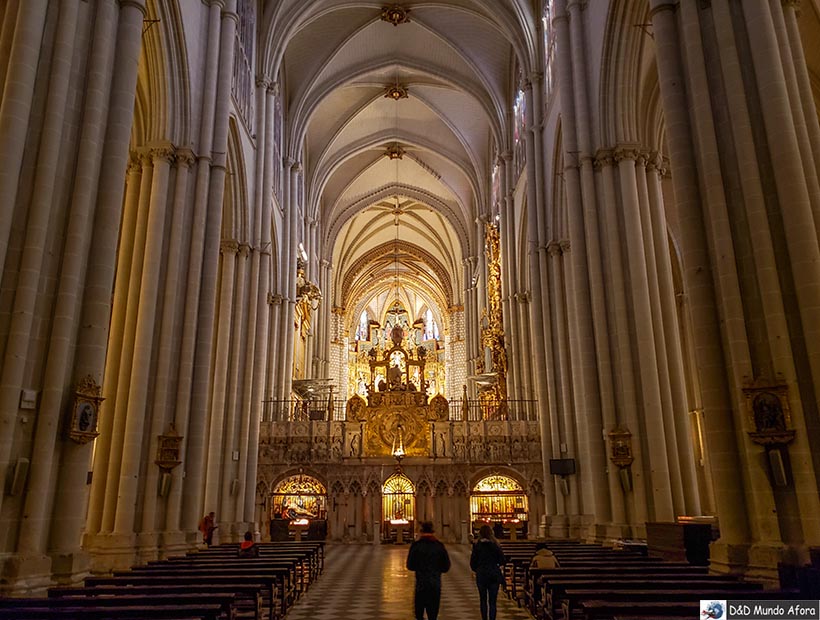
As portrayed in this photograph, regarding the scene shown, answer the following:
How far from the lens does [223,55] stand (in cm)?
1708

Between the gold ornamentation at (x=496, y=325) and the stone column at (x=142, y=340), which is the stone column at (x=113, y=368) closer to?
the stone column at (x=142, y=340)

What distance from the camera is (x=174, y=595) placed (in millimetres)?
6352

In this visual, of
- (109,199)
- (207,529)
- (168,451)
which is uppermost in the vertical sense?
(109,199)

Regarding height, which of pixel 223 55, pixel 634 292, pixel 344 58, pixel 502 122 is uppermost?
pixel 344 58

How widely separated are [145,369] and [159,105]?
5.96m

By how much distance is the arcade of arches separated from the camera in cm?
862

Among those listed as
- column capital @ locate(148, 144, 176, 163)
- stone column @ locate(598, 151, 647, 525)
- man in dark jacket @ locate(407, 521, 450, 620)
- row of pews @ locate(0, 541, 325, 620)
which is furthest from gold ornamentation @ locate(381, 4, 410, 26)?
man in dark jacket @ locate(407, 521, 450, 620)

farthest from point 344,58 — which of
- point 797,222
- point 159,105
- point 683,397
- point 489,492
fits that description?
point 797,222

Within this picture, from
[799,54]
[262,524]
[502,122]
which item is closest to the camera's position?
[799,54]

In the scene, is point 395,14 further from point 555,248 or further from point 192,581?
point 192,581

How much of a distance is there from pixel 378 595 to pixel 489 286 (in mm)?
22995

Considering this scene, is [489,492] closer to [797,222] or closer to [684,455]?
[684,455]

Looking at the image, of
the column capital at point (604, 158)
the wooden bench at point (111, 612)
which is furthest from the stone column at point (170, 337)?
the column capital at point (604, 158)

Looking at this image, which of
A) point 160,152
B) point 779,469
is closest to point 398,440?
point 160,152
